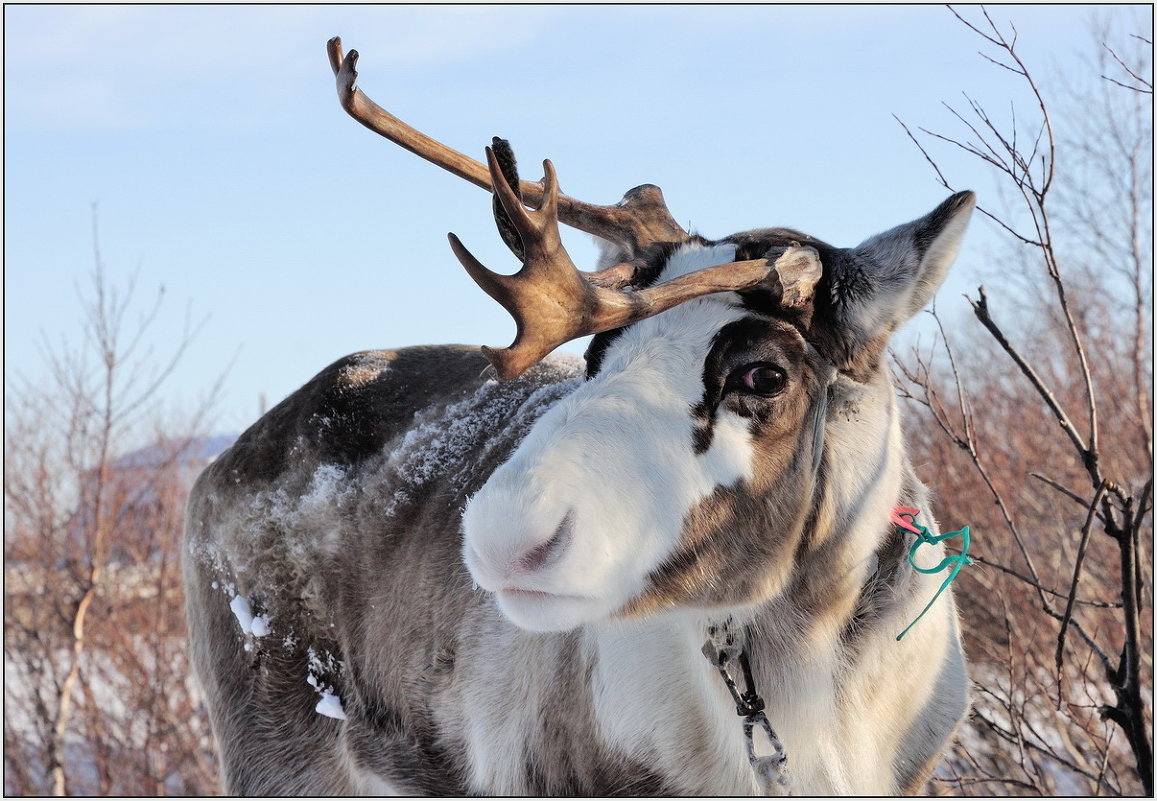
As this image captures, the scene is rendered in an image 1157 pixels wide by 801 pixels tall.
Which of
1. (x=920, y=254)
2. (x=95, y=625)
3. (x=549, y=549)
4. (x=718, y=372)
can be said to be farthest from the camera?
(x=95, y=625)

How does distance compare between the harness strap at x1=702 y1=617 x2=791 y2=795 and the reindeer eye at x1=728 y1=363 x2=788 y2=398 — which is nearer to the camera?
the reindeer eye at x1=728 y1=363 x2=788 y2=398

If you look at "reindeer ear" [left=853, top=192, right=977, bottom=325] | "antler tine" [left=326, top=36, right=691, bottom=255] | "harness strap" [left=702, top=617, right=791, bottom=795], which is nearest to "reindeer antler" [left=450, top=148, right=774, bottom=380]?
"antler tine" [left=326, top=36, right=691, bottom=255]

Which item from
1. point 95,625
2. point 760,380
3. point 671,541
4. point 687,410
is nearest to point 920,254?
point 760,380

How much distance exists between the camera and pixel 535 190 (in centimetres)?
369

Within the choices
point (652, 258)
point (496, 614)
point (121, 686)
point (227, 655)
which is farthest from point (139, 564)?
point (652, 258)

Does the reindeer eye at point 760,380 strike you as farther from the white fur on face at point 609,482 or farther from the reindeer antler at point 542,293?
the reindeer antler at point 542,293

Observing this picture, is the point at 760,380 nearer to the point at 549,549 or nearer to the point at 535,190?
the point at 549,549

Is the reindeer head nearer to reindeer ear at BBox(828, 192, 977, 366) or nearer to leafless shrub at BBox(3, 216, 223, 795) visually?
reindeer ear at BBox(828, 192, 977, 366)

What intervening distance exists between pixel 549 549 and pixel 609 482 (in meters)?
0.22

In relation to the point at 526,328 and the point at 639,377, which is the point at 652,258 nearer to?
the point at 639,377

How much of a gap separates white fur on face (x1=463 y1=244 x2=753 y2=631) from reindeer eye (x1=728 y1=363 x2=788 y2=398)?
0.10 meters

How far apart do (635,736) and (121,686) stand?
10.7 m

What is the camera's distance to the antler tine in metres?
3.20

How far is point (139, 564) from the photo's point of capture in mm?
13180
